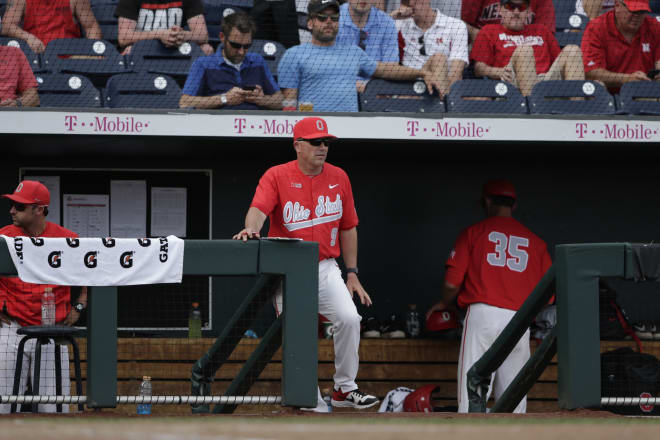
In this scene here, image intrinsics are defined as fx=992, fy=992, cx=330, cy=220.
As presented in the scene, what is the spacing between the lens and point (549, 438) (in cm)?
331

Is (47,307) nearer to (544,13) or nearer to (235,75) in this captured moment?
(235,75)

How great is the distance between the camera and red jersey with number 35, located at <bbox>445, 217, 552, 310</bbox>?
22.2 feet

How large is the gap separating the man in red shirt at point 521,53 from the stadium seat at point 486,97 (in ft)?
1.29

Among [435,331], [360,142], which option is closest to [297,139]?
[360,142]

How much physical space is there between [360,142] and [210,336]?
78.5 inches

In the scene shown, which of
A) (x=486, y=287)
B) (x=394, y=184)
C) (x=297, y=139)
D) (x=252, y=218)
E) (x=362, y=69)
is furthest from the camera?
(x=394, y=184)

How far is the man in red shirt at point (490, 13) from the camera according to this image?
27.7ft

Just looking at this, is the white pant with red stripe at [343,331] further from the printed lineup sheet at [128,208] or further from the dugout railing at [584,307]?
the printed lineup sheet at [128,208]

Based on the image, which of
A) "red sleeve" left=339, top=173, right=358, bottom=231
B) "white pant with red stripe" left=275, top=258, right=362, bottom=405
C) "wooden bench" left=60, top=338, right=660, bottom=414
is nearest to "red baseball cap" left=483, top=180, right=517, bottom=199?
"wooden bench" left=60, top=338, right=660, bottom=414

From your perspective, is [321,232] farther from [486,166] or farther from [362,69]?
[486,166]

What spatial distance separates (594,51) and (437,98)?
148 centimetres

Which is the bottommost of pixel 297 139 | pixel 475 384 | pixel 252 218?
pixel 475 384

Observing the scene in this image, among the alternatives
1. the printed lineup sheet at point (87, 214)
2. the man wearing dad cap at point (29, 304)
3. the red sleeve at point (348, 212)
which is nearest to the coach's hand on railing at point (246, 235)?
the red sleeve at point (348, 212)

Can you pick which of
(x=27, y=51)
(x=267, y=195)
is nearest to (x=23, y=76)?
(x=27, y=51)
